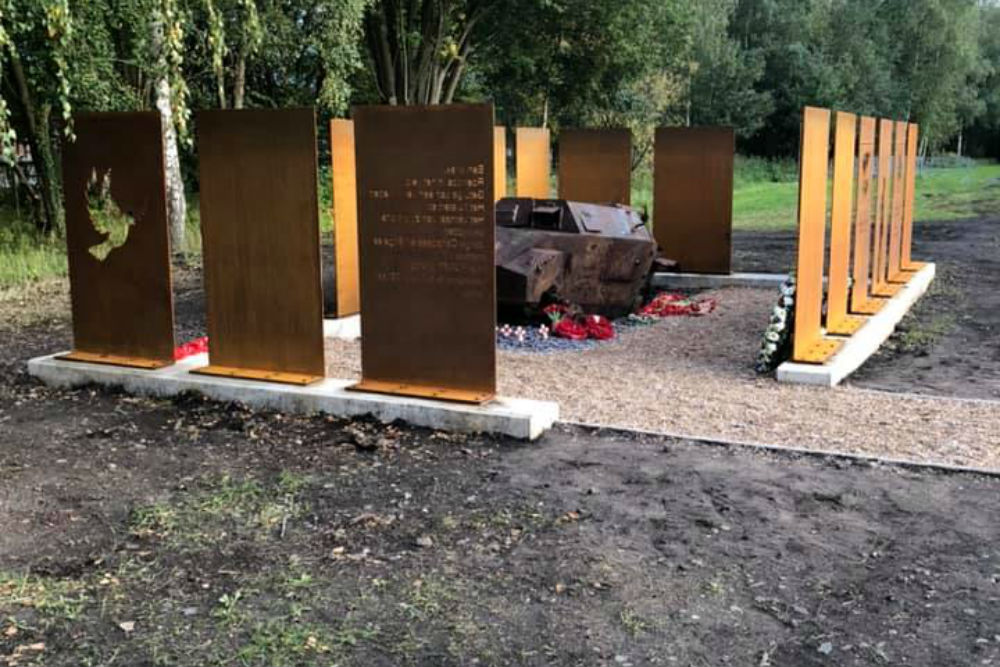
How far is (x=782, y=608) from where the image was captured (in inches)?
144

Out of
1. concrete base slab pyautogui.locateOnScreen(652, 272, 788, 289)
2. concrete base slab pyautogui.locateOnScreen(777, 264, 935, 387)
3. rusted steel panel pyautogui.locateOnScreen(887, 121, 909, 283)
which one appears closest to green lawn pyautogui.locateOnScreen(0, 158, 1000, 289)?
concrete base slab pyautogui.locateOnScreen(652, 272, 788, 289)

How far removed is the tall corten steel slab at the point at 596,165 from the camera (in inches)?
540

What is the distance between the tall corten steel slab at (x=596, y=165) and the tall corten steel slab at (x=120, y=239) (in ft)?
25.0

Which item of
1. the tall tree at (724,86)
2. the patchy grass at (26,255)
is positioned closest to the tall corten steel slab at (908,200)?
the patchy grass at (26,255)

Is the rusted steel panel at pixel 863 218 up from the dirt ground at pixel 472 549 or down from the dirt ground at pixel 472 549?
up

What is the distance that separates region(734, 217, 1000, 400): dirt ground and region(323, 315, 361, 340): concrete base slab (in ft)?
14.4

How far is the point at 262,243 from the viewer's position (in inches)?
259

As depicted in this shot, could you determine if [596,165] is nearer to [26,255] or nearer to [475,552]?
[26,255]

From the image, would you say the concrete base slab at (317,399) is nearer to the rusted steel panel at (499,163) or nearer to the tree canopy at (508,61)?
the tree canopy at (508,61)

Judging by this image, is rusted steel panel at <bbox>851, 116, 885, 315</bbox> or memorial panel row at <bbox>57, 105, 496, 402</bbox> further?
rusted steel panel at <bbox>851, 116, 885, 315</bbox>

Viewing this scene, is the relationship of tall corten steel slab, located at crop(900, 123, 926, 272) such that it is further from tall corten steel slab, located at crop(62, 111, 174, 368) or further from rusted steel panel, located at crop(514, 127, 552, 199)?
tall corten steel slab, located at crop(62, 111, 174, 368)

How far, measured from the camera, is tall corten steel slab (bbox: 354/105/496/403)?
19.5 ft

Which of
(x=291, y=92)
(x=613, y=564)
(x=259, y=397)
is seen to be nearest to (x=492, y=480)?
(x=613, y=564)

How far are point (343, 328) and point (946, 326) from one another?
5.68 metres
